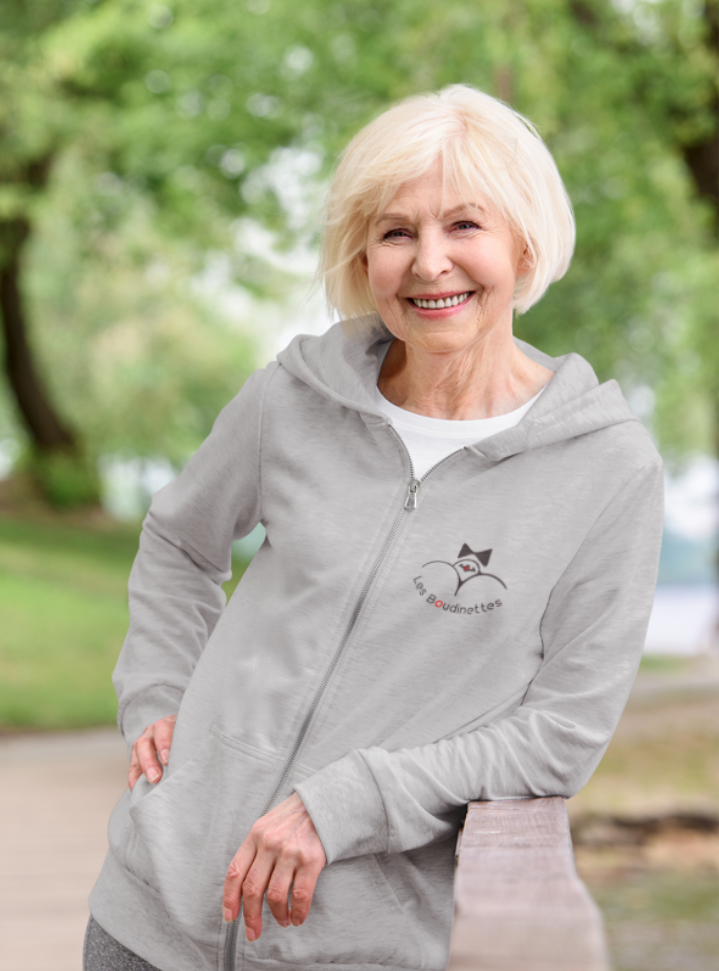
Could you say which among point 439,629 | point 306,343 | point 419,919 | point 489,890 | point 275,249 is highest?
point 275,249

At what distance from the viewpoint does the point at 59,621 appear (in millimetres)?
12391

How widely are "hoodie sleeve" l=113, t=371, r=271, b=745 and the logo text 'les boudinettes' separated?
1.20ft

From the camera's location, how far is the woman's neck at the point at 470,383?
1.73 meters

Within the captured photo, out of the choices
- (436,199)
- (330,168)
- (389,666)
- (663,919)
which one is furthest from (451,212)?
(330,168)

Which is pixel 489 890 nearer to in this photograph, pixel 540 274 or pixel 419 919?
pixel 419 919

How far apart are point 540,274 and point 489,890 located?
3.06ft

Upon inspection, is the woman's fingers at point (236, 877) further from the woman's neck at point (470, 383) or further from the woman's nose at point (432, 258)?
the woman's nose at point (432, 258)

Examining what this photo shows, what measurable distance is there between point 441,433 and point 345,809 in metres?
0.57

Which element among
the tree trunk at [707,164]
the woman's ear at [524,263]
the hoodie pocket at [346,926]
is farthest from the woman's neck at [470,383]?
the tree trunk at [707,164]

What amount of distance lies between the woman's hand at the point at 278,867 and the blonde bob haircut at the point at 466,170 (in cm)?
84

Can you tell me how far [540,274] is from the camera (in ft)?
5.67

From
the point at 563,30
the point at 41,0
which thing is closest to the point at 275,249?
the point at 563,30

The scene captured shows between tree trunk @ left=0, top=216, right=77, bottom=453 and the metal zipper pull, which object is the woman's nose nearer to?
the metal zipper pull

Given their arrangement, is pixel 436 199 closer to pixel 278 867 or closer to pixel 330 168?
pixel 278 867
